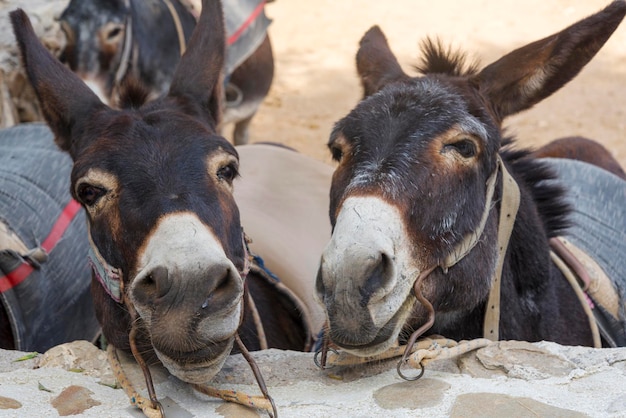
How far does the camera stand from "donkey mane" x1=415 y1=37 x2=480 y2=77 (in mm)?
2848

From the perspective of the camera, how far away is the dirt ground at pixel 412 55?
819cm

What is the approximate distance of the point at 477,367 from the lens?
→ 2.30m

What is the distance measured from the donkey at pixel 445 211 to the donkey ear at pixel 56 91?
834 millimetres

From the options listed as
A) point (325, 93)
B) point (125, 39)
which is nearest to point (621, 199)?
point (125, 39)

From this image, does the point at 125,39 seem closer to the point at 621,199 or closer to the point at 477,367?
the point at 621,199

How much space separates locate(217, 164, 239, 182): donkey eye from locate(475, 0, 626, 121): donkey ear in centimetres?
80

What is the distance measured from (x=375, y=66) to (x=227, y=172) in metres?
0.75

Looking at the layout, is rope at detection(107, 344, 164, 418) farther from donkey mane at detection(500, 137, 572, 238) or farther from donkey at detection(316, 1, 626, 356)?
donkey mane at detection(500, 137, 572, 238)

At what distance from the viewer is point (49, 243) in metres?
3.64

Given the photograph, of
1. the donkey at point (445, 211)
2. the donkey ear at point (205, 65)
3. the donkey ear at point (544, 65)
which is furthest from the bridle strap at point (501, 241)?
the donkey ear at point (205, 65)

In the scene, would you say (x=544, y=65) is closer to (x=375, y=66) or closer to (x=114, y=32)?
(x=375, y=66)

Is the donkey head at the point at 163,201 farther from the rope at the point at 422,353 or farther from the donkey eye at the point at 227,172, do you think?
the rope at the point at 422,353

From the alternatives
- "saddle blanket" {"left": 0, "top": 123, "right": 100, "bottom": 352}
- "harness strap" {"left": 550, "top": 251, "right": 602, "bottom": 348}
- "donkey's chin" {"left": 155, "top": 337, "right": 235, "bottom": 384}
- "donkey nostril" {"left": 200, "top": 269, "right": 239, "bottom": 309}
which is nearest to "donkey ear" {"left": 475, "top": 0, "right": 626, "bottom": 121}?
"harness strap" {"left": 550, "top": 251, "right": 602, "bottom": 348}

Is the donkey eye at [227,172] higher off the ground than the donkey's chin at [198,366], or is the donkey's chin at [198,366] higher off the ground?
the donkey eye at [227,172]
